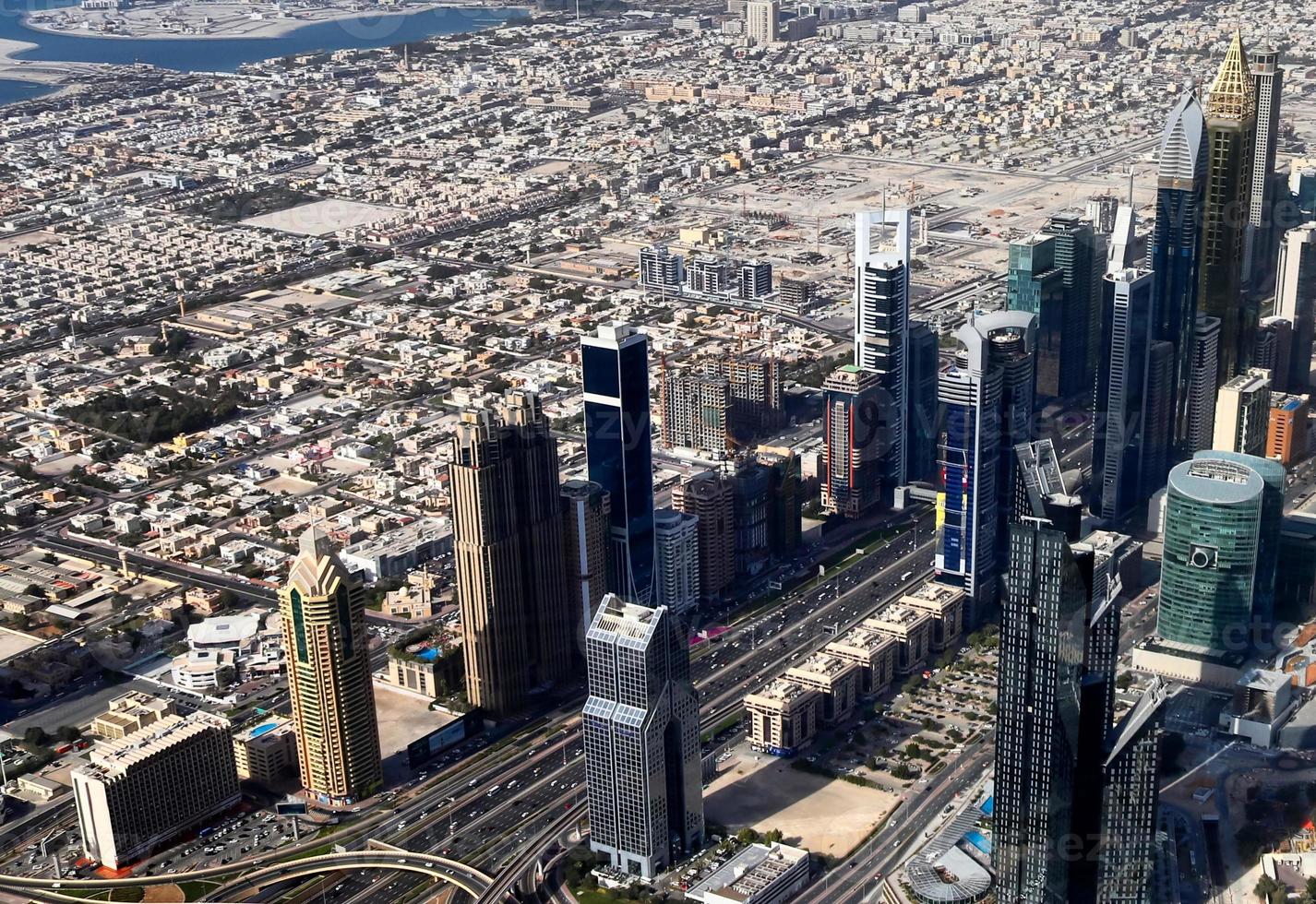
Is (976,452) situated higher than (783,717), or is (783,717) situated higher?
(976,452)

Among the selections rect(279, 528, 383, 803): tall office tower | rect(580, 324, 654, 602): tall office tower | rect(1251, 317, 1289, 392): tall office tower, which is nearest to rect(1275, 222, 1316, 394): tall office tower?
rect(1251, 317, 1289, 392): tall office tower

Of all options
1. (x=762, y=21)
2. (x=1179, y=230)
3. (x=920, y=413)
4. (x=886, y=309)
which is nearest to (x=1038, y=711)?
(x=886, y=309)

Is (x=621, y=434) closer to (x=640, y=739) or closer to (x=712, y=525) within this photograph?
(x=712, y=525)

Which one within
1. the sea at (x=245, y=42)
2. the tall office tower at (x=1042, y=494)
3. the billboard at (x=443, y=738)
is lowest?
the billboard at (x=443, y=738)

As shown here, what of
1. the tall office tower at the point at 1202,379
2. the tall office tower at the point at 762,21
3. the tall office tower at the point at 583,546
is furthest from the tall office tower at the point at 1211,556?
the tall office tower at the point at 762,21

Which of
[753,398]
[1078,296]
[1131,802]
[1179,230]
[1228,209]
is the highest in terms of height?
[1228,209]

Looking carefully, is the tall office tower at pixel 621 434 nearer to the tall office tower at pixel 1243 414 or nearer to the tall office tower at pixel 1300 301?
the tall office tower at pixel 1243 414
